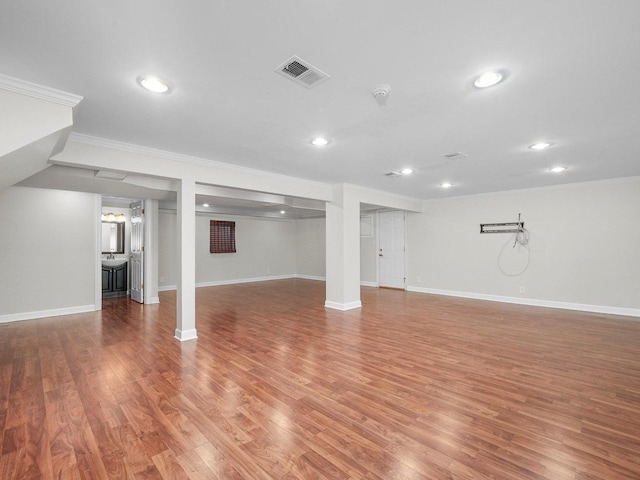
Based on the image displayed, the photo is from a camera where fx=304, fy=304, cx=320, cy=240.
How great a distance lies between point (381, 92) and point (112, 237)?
780cm

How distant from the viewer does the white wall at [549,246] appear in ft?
17.8

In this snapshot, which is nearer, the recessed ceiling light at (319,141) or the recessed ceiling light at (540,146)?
the recessed ceiling light at (319,141)

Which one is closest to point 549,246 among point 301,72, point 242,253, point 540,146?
point 540,146

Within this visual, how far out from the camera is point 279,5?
1.45 metres

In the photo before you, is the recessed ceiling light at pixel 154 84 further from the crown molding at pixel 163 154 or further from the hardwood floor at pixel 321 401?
the hardwood floor at pixel 321 401

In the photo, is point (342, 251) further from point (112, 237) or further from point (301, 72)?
point (112, 237)

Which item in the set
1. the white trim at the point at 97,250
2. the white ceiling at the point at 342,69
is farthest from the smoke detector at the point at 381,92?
the white trim at the point at 97,250

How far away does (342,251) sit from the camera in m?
5.78

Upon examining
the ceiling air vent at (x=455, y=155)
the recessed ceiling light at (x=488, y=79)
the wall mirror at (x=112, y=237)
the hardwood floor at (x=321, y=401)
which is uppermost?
the ceiling air vent at (x=455, y=155)

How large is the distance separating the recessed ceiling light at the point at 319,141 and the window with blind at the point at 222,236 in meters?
6.61

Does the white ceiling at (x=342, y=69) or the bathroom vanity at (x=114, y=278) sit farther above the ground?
the white ceiling at (x=342, y=69)

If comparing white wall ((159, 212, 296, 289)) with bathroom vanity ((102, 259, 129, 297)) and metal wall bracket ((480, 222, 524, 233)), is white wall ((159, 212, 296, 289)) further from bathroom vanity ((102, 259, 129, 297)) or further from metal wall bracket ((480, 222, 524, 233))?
metal wall bracket ((480, 222, 524, 233))

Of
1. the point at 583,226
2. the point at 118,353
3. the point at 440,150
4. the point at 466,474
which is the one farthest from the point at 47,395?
the point at 583,226

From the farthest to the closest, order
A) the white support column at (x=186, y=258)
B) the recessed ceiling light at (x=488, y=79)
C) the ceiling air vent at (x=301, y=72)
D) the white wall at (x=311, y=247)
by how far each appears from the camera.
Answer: the white wall at (x=311, y=247) < the white support column at (x=186, y=258) < the recessed ceiling light at (x=488, y=79) < the ceiling air vent at (x=301, y=72)
